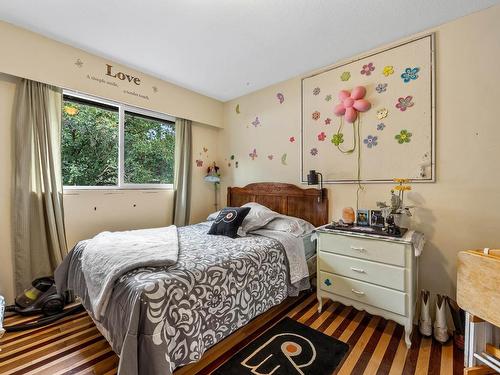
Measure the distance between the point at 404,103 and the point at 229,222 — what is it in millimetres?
1967

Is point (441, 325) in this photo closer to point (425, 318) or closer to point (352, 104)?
point (425, 318)

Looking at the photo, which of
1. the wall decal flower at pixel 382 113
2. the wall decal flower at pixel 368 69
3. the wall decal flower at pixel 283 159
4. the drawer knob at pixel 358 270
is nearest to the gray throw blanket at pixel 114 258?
the drawer knob at pixel 358 270

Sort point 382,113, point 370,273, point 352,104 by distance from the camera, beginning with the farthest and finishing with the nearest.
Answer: point 352,104, point 382,113, point 370,273

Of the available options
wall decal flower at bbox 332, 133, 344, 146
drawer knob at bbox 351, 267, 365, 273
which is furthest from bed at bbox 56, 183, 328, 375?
wall decal flower at bbox 332, 133, 344, 146

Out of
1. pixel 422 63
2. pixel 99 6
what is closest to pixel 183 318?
pixel 99 6

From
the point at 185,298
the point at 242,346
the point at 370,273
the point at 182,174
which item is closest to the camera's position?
the point at 185,298

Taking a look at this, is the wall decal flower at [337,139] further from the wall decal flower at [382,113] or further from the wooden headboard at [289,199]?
the wooden headboard at [289,199]

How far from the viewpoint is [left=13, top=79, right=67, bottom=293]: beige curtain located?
79.8 inches

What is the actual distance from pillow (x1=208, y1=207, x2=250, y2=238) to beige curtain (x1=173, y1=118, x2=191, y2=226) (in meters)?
0.94

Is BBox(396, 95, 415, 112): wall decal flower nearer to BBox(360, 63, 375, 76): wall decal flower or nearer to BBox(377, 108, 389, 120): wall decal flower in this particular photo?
BBox(377, 108, 389, 120): wall decal flower

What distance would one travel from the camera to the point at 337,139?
2436mm

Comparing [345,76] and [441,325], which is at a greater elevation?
[345,76]

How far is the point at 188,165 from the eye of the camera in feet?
10.7

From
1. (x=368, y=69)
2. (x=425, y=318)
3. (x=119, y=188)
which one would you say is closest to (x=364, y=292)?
(x=425, y=318)
